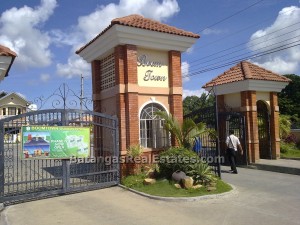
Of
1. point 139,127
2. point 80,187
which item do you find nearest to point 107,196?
point 80,187

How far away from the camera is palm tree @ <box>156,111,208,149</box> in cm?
1138

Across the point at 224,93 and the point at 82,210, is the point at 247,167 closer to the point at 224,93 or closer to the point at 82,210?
the point at 224,93

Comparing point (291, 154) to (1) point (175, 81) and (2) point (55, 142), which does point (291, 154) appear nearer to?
(1) point (175, 81)

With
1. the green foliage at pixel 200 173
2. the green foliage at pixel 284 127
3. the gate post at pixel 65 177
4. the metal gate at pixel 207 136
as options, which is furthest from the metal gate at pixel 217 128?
the gate post at pixel 65 177

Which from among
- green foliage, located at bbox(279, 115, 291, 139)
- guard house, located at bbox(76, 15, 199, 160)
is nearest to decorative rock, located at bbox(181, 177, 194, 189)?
guard house, located at bbox(76, 15, 199, 160)

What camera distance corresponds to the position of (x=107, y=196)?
9.90 m

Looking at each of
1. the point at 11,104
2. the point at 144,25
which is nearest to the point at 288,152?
the point at 144,25

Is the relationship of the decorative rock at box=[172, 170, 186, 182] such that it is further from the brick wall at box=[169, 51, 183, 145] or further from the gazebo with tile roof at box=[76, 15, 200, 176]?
the brick wall at box=[169, 51, 183, 145]

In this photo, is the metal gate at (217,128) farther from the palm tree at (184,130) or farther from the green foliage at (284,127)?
the green foliage at (284,127)

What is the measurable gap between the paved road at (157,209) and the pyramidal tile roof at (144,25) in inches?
212

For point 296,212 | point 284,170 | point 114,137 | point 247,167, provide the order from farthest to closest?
point 247,167 < point 284,170 < point 114,137 < point 296,212

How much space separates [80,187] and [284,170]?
8203mm

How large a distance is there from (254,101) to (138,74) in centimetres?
638

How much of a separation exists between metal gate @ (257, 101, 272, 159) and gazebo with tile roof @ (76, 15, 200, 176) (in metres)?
6.33
